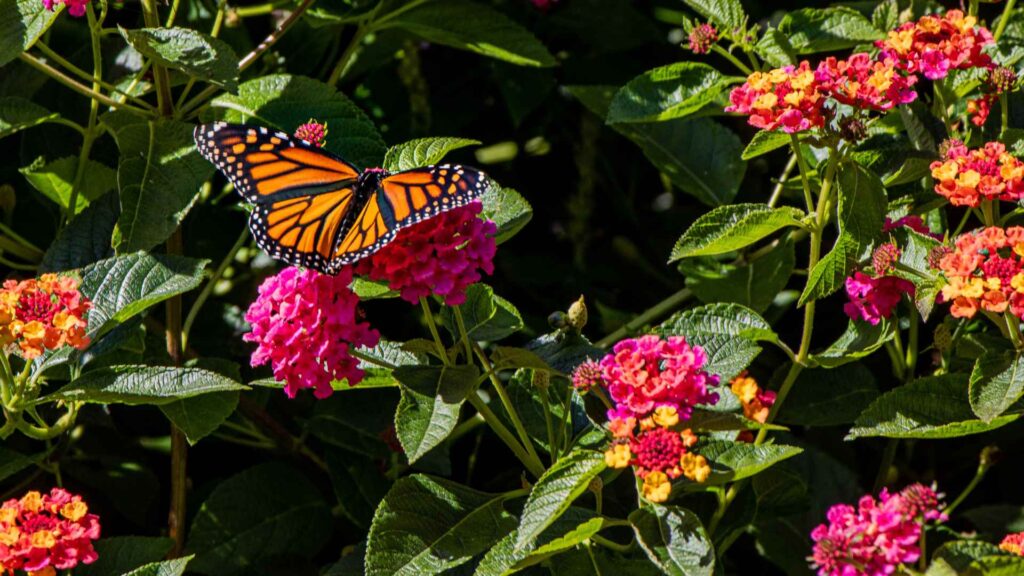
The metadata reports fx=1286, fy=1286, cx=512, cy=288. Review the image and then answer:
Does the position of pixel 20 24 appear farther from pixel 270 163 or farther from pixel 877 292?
pixel 877 292

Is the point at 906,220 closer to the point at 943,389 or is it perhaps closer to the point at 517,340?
the point at 943,389

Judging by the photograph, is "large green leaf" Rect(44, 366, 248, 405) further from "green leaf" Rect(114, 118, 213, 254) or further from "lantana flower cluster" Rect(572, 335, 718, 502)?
"lantana flower cluster" Rect(572, 335, 718, 502)

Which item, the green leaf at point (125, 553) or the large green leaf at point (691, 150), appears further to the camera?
the large green leaf at point (691, 150)

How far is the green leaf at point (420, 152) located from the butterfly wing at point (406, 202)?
0.13 meters

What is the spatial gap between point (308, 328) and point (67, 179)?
103 cm

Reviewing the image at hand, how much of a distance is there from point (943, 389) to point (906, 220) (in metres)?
0.36

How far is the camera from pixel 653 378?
2.09m

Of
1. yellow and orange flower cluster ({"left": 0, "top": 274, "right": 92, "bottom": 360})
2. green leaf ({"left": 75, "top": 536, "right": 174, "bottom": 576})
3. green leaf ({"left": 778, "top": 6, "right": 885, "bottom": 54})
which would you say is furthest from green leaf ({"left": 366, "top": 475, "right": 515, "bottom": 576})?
green leaf ({"left": 778, "top": 6, "right": 885, "bottom": 54})

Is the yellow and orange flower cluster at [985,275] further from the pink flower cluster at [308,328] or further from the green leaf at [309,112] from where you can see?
the green leaf at [309,112]

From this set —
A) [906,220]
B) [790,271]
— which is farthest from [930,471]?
[906,220]

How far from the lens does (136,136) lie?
2576 millimetres

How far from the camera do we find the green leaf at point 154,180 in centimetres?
250

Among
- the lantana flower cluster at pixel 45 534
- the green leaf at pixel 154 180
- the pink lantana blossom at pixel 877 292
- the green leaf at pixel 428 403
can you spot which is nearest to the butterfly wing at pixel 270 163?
the green leaf at pixel 154 180

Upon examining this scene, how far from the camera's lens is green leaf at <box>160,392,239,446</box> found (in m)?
2.45
